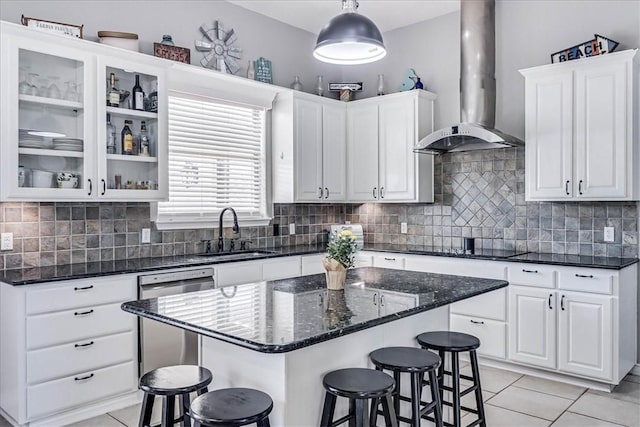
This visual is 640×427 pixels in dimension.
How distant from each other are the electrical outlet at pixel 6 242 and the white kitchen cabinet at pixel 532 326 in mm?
3551

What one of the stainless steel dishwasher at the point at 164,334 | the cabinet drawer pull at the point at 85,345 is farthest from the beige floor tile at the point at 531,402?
the cabinet drawer pull at the point at 85,345

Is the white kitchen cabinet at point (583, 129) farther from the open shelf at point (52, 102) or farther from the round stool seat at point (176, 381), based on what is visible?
the open shelf at point (52, 102)

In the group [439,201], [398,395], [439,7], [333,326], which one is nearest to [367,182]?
[439,201]

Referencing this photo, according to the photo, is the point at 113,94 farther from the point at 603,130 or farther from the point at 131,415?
the point at 603,130

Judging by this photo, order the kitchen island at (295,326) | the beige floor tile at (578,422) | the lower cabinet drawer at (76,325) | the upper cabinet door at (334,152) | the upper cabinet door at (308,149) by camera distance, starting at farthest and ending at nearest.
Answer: the upper cabinet door at (334,152) < the upper cabinet door at (308,149) < the beige floor tile at (578,422) < the lower cabinet drawer at (76,325) < the kitchen island at (295,326)

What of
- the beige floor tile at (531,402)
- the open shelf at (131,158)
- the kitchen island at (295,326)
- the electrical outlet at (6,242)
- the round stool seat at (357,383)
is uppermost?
the open shelf at (131,158)

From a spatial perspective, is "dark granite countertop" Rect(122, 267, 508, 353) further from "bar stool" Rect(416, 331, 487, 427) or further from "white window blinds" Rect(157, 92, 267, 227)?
"white window blinds" Rect(157, 92, 267, 227)

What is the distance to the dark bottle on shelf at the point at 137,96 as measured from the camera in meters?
3.60

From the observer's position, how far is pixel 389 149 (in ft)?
16.1

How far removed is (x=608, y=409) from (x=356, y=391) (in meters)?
2.25

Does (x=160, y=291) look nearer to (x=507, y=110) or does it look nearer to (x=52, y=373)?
(x=52, y=373)

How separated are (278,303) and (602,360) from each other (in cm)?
251

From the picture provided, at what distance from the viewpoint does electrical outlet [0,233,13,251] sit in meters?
3.23

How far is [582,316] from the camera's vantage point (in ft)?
11.5
